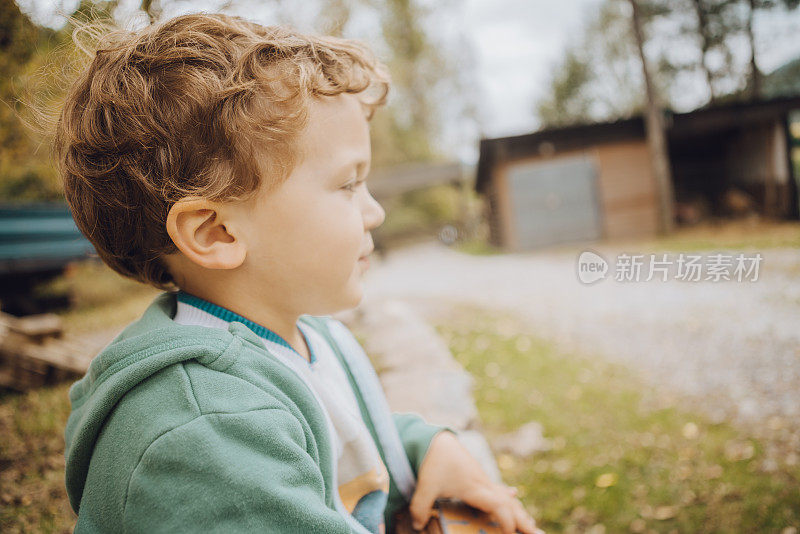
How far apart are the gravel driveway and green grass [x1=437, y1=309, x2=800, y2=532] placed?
25cm

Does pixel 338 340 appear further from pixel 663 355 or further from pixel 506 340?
pixel 506 340

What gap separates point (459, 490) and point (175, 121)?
38.5 inches

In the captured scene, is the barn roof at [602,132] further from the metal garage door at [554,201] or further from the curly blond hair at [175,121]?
the curly blond hair at [175,121]

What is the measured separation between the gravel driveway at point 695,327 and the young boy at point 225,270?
76.4 inches

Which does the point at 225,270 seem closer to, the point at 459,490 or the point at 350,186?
the point at 350,186

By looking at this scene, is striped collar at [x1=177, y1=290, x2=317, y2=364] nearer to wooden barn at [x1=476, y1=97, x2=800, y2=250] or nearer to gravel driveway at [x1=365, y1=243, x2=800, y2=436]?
gravel driveway at [x1=365, y1=243, x2=800, y2=436]

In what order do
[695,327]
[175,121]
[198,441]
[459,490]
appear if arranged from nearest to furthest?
[198,441] < [175,121] < [459,490] < [695,327]

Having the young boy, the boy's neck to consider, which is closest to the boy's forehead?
the young boy

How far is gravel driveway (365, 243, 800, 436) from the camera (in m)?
2.52

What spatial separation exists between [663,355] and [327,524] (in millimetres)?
3528

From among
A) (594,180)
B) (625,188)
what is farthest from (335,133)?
(625,188)

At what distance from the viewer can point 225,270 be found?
2.83ft

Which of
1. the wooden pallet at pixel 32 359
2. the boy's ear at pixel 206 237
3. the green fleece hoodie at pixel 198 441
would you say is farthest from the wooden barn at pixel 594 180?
the green fleece hoodie at pixel 198 441

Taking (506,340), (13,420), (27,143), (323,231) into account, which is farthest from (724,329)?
(27,143)
